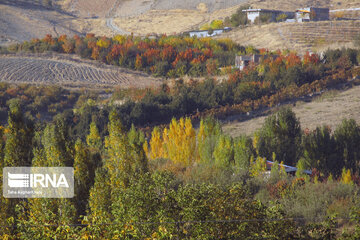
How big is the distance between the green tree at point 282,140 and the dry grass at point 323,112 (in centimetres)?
762

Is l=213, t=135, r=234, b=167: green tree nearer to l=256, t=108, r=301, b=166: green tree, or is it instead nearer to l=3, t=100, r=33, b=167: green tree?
l=256, t=108, r=301, b=166: green tree

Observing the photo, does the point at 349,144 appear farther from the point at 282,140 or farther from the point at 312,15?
the point at 312,15

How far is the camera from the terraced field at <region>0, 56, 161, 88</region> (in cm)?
5528

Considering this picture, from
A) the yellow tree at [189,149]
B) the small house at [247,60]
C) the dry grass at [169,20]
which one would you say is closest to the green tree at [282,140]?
the yellow tree at [189,149]

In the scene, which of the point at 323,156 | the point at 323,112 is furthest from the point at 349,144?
the point at 323,112

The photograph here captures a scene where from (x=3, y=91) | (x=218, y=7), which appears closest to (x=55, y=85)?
(x=3, y=91)

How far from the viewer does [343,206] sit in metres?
16.2

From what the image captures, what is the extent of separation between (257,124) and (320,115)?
4.61m

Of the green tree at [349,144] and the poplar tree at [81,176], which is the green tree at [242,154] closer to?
the green tree at [349,144]

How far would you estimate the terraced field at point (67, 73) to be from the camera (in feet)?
181

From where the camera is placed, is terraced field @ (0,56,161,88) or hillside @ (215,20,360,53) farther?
hillside @ (215,20,360,53)

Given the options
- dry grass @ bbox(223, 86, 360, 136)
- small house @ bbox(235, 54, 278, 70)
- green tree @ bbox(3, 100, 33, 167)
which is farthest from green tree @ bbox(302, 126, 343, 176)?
small house @ bbox(235, 54, 278, 70)

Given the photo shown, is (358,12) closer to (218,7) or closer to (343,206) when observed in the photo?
(218,7)

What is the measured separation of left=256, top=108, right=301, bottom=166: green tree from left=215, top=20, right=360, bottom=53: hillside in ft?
119
